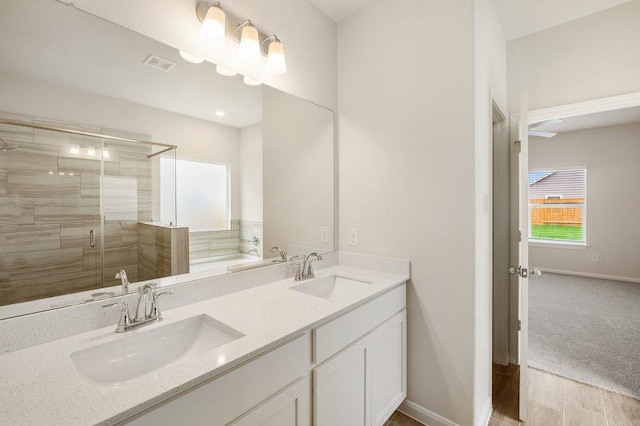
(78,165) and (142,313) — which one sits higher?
(78,165)

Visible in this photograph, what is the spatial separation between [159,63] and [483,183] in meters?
1.84

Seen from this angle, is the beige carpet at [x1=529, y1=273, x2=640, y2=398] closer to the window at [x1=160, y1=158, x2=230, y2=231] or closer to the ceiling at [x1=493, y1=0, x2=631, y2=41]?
the ceiling at [x1=493, y1=0, x2=631, y2=41]

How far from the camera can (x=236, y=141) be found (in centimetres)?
160

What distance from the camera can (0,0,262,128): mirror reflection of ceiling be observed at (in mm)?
967

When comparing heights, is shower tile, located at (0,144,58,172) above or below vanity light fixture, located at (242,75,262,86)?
below

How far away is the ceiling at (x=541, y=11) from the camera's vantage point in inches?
76.6

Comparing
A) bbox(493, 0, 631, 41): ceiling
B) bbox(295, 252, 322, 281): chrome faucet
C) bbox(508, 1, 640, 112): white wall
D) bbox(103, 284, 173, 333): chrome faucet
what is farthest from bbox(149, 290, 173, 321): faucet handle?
bbox(508, 1, 640, 112): white wall

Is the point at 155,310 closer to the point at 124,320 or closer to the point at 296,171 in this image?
the point at 124,320

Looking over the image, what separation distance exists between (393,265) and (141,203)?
1.45 m

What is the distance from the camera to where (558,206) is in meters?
5.64

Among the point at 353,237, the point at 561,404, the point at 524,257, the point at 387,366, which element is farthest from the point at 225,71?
the point at 561,404

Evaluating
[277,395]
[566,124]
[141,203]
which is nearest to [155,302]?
[141,203]

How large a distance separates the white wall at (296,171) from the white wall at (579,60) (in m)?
1.68

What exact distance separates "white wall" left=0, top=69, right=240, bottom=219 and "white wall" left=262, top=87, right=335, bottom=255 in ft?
0.82
